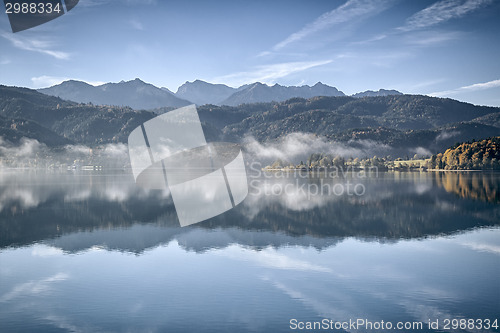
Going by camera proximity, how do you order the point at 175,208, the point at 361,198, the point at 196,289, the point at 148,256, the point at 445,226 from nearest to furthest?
the point at 196,289 < the point at 148,256 < the point at 445,226 < the point at 175,208 < the point at 361,198

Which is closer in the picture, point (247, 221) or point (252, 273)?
point (252, 273)

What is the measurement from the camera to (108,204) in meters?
76.1

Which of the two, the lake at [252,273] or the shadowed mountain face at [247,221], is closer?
the lake at [252,273]

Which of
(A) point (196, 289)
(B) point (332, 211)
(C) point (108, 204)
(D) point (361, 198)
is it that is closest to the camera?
(A) point (196, 289)

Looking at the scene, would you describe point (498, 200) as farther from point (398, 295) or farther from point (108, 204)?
point (108, 204)

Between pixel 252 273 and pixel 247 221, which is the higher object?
pixel 252 273

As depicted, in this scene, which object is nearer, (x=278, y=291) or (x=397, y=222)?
(x=278, y=291)

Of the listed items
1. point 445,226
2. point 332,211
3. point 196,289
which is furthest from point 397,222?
point 196,289

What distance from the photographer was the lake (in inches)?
840

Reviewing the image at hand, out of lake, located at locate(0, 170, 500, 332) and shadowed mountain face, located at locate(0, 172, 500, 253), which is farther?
shadowed mountain face, located at locate(0, 172, 500, 253)

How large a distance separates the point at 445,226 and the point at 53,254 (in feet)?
151

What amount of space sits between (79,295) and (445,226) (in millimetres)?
44923

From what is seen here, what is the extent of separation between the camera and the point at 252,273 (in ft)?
98.9

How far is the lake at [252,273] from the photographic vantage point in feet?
70.0
